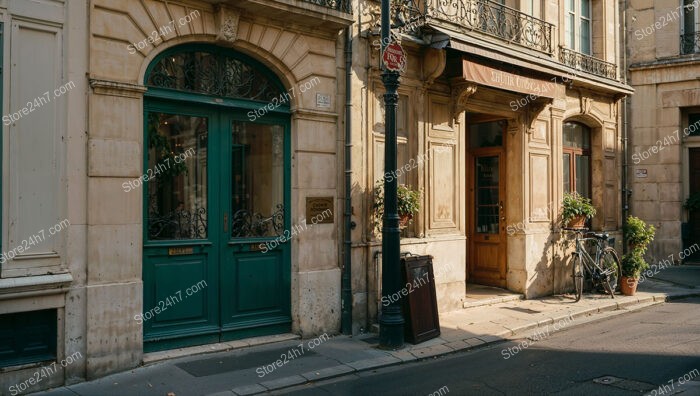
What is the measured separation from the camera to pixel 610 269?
38.2ft

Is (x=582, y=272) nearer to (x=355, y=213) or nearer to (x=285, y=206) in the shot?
(x=355, y=213)

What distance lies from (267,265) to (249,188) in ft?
3.58

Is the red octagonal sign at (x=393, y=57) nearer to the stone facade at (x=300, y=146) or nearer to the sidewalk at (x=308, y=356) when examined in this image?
the stone facade at (x=300, y=146)

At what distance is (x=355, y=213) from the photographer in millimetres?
8727

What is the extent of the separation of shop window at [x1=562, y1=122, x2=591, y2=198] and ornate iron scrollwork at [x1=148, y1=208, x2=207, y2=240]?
28.1ft

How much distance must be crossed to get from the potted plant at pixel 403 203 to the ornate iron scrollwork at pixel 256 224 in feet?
5.02

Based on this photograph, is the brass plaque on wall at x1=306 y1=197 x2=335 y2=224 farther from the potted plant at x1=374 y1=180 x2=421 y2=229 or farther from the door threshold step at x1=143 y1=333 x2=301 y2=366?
the door threshold step at x1=143 y1=333 x2=301 y2=366

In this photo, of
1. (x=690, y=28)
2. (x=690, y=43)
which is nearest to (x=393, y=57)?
(x=690, y=43)

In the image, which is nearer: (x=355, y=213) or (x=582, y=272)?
(x=355, y=213)

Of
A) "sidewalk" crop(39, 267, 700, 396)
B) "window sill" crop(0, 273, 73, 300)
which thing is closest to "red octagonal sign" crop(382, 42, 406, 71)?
"sidewalk" crop(39, 267, 700, 396)

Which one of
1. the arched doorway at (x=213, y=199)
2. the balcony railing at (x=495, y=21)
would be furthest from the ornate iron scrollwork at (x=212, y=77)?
the balcony railing at (x=495, y=21)

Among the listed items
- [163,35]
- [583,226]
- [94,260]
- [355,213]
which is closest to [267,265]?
[355,213]

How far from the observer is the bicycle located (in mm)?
11344

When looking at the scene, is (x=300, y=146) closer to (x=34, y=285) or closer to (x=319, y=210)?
(x=319, y=210)
